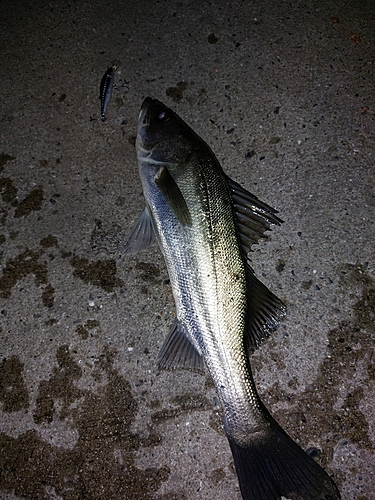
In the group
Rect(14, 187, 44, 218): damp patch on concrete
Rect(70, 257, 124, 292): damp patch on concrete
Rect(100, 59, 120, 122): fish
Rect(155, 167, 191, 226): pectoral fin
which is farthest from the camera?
Rect(100, 59, 120, 122): fish

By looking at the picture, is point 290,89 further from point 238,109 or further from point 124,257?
point 124,257

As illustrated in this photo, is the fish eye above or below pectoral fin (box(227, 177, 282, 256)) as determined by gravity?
above

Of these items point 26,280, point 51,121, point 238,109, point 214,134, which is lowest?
point 26,280

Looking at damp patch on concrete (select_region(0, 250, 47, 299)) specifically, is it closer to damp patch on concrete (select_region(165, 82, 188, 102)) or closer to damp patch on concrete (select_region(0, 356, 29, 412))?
damp patch on concrete (select_region(0, 356, 29, 412))

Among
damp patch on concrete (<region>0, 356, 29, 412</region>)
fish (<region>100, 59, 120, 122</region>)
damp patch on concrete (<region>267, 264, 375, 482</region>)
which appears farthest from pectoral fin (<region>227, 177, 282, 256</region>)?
damp patch on concrete (<region>0, 356, 29, 412</region>)

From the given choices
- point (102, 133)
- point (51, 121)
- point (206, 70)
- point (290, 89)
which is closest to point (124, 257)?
point (102, 133)
